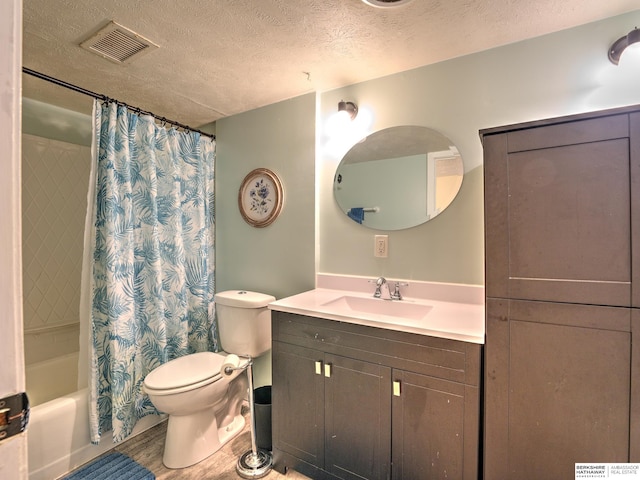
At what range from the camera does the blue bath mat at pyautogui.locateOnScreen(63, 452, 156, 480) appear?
1.61 meters

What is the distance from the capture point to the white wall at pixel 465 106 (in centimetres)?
141

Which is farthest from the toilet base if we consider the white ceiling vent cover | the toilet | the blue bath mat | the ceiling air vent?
the ceiling air vent

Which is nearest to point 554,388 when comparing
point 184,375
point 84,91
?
point 184,375

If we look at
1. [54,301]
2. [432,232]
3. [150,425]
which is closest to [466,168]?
[432,232]

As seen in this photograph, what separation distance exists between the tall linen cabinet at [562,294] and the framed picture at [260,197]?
1.41 m

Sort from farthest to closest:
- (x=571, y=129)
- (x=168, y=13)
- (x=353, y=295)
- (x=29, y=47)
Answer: (x=353, y=295)
(x=29, y=47)
(x=168, y=13)
(x=571, y=129)

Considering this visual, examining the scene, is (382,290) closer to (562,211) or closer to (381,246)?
(381,246)

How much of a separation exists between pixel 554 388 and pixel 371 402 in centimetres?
69

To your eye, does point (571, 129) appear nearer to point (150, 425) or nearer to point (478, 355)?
point (478, 355)

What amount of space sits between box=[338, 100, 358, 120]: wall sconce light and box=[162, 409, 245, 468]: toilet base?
6.51 feet

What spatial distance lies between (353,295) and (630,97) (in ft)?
5.23

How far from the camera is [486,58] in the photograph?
5.29 ft

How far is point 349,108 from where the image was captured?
193 cm

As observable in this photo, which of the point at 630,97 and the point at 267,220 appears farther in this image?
the point at 267,220
